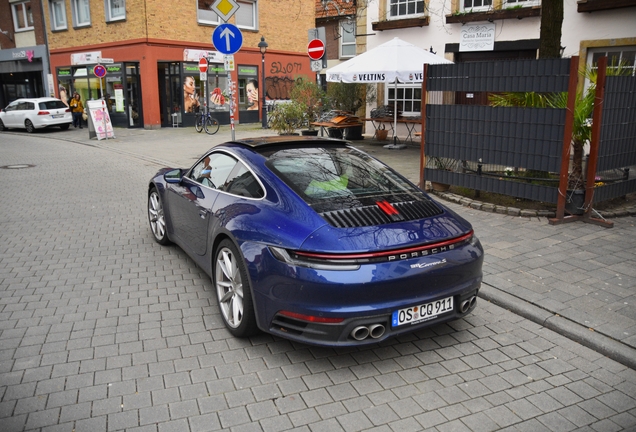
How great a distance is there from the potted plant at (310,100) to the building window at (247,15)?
42.0 feet

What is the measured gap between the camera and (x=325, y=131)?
17.6m

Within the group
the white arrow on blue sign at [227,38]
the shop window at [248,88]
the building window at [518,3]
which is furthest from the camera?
the shop window at [248,88]

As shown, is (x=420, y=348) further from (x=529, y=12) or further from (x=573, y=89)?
(x=529, y=12)

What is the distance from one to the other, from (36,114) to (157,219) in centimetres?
2107

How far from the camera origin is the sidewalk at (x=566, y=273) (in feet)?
13.8

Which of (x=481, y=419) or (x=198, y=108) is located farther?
(x=198, y=108)

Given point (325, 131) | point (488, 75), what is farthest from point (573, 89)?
point (325, 131)

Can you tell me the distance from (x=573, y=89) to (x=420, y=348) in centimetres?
458

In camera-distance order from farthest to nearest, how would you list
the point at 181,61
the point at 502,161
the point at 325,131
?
1. the point at 181,61
2. the point at 325,131
3. the point at 502,161

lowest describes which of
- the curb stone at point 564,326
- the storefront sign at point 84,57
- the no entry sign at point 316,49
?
the curb stone at point 564,326

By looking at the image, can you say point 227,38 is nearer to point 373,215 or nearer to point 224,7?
point 224,7

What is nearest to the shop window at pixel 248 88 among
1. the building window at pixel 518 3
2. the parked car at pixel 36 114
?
the parked car at pixel 36 114

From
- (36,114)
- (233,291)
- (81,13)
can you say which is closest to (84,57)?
(81,13)

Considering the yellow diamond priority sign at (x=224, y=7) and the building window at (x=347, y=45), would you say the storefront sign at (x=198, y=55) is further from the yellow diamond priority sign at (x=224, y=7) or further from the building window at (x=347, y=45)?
the yellow diamond priority sign at (x=224, y=7)
